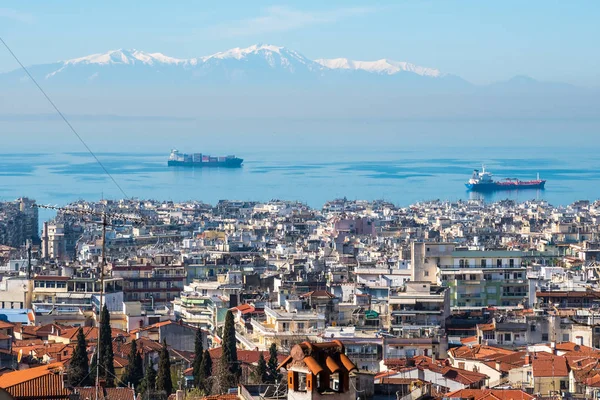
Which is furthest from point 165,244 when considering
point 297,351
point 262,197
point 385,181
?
point 385,181

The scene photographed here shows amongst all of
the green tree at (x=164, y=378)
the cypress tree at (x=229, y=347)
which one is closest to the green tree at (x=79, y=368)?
the green tree at (x=164, y=378)

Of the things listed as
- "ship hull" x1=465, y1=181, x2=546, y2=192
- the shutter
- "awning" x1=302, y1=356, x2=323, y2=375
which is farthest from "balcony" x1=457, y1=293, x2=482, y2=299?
"ship hull" x1=465, y1=181, x2=546, y2=192

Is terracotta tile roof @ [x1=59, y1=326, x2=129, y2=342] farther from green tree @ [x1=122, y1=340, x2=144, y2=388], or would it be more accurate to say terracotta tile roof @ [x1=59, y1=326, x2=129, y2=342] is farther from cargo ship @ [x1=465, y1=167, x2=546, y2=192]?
cargo ship @ [x1=465, y1=167, x2=546, y2=192]

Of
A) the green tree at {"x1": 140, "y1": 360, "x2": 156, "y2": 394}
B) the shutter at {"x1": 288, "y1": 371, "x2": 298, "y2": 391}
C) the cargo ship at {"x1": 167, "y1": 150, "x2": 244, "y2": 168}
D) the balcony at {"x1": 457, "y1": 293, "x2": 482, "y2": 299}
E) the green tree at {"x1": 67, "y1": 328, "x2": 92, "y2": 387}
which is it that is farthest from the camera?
the cargo ship at {"x1": 167, "y1": 150, "x2": 244, "y2": 168}

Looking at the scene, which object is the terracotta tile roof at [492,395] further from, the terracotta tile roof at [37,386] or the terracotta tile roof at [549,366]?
the terracotta tile roof at [37,386]

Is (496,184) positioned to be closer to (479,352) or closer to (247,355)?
(479,352)

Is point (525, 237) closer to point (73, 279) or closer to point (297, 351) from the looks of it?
point (73, 279)

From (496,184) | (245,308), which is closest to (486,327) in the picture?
(245,308)
